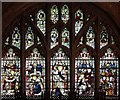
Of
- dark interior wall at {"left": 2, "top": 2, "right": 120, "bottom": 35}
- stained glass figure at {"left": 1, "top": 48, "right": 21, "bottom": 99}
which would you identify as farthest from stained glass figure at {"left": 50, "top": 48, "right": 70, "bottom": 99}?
dark interior wall at {"left": 2, "top": 2, "right": 120, "bottom": 35}

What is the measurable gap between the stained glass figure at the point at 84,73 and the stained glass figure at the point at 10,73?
1.56 m

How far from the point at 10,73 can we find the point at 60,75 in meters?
1.33

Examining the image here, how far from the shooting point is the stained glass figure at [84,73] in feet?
33.7

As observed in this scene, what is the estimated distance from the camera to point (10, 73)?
33.6 ft

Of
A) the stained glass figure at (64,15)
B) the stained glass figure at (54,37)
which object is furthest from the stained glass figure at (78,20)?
the stained glass figure at (54,37)

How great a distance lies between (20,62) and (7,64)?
0.36m

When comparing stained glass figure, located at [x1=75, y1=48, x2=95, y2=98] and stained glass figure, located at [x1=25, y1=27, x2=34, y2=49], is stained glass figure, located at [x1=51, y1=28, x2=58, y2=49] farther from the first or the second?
stained glass figure, located at [x1=75, y1=48, x2=95, y2=98]

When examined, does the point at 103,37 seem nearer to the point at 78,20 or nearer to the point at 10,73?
the point at 78,20

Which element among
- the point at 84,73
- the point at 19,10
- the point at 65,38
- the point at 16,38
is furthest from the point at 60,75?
the point at 19,10

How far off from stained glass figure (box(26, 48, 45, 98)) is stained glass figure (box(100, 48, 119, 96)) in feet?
5.16

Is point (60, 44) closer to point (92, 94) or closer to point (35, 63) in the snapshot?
point (35, 63)

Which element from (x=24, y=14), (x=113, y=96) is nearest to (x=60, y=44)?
(x=24, y=14)

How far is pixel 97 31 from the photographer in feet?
33.7

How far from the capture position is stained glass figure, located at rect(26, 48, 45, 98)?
1022cm
